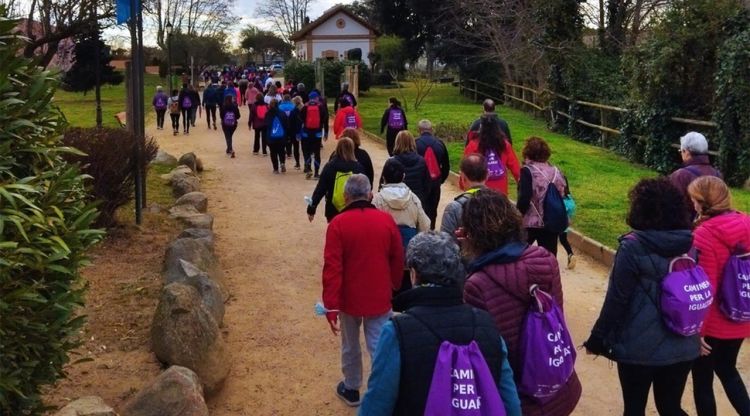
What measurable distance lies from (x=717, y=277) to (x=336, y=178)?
3.60 metres

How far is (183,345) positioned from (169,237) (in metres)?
4.61

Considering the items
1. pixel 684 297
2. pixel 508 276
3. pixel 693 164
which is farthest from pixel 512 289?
pixel 693 164

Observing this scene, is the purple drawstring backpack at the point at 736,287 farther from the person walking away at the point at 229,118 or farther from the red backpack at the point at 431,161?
the person walking away at the point at 229,118

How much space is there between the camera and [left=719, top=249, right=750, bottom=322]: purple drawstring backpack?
14.6ft

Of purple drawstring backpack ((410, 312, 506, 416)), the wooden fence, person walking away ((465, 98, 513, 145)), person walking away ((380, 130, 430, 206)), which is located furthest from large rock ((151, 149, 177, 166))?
purple drawstring backpack ((410, 312, 506, 416))

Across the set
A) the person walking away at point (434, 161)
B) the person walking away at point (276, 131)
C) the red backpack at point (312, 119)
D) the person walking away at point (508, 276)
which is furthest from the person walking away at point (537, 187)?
the person walking away at point (276, 131)

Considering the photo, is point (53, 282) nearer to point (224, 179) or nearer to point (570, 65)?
point (224, 179)

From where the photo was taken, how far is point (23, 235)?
337 cm

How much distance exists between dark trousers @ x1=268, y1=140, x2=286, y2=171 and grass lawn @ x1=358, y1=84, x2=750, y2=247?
348 centimetres

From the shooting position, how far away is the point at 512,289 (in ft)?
11.2

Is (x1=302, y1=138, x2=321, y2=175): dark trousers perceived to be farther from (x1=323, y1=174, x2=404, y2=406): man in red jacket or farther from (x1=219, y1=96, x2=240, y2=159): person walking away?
(x1=323, y1=174, x2=404, y2=406): man in red jacket

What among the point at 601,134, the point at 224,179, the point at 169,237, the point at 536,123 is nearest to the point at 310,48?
the point at 536,123

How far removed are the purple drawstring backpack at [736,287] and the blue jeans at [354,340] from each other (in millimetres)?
2108

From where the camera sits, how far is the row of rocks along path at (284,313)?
5.54 metres
